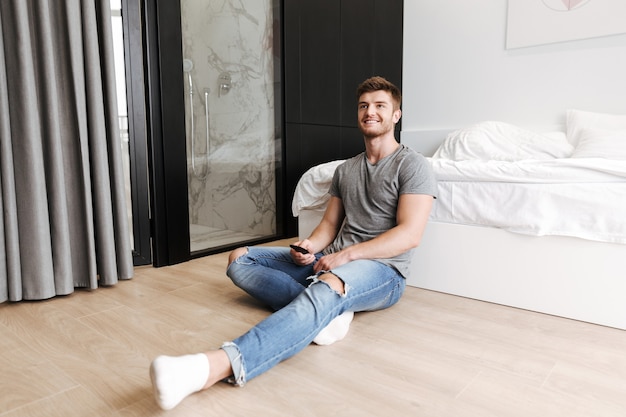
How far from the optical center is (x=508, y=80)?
3.10 metres

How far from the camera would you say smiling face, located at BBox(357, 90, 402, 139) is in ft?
5.23

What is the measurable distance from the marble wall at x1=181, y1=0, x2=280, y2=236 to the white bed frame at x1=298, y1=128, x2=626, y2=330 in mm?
1229

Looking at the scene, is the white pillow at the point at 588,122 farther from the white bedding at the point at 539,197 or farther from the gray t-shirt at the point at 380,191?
the gray t-shirt at the point at 380,191

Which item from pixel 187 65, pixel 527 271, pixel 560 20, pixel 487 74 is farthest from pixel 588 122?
pixel 187 65

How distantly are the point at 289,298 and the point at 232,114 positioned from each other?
1.49 m

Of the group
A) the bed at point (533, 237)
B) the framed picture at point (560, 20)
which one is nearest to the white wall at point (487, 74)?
the framed picture at point (560, 20)

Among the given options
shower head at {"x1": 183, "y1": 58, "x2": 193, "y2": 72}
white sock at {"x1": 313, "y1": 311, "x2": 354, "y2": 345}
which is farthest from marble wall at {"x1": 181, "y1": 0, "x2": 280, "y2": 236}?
white sock at {"x1": 313, "y1": 311, "x2": 354, "y2": 345}

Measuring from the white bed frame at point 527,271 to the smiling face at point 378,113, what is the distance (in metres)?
→ 0.51

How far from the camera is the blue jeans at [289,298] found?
1069mm

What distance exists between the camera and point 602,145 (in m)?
2.26

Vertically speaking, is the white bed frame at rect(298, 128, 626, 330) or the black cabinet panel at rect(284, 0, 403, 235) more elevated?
the black cabinet panel at rect(284, 0, 403, 235)

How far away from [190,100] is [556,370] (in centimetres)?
205

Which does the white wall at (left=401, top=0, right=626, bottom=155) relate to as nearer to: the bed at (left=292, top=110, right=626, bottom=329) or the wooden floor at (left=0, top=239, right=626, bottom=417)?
the bed at (left=292, top=110, right=626, bottom=329)

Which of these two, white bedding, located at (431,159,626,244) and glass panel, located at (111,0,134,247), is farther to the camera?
glass panel, located at (111,0,134,247)
